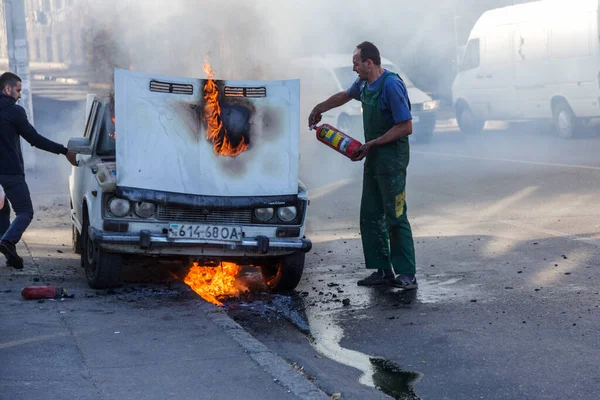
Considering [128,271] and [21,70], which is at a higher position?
[21,70]

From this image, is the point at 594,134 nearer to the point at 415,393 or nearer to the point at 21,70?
the point at 21,70

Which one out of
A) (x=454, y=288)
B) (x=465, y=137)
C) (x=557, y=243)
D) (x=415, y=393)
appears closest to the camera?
(x=415, y=393)

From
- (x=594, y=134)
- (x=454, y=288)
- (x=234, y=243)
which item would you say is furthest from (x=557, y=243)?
(x=594, y=134)

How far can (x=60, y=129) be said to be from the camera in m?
24.6

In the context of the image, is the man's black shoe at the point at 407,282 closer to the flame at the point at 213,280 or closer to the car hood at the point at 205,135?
the car hood at the point at 205,135

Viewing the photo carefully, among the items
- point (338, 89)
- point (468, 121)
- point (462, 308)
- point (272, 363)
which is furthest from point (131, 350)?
point (468, 121)

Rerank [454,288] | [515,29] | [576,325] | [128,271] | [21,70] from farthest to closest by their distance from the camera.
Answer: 1. [515,29]
2. [21,70]
3. [128,271]
4. [454,288]
5. [576,325]

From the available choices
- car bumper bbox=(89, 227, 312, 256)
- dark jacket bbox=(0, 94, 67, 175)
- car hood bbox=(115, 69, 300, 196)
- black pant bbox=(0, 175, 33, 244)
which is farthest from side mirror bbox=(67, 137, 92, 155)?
car bumper bbox=(89, 227, 312, 256)

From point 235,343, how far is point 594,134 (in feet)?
55.0

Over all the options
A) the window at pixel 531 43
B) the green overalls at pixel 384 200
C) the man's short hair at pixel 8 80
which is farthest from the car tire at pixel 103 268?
the window at pixel 531 43

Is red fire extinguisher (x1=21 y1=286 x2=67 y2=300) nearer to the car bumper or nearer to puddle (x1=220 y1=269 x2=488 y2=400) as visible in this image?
the car bumper

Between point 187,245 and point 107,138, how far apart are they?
5.11 ft

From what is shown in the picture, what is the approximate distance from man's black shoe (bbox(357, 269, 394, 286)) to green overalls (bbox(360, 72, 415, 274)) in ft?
0.18

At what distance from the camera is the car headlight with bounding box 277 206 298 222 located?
6.49 m
